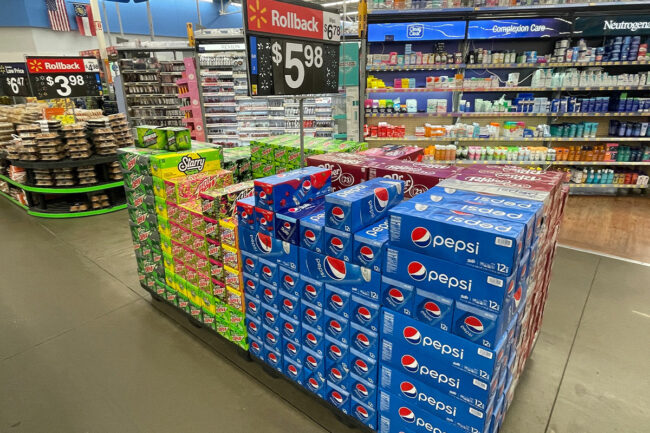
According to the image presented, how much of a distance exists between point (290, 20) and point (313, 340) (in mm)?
1947

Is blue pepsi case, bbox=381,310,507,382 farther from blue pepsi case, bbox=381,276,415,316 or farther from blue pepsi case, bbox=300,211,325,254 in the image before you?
blue pepsi case, bbox=300,211,325,254

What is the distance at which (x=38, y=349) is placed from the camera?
3.05 meters

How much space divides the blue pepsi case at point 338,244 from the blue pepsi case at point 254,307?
0.80 m

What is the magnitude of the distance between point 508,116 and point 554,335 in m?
4.49

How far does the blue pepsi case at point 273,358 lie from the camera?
2553 millimetres

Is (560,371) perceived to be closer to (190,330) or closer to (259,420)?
(259,420)

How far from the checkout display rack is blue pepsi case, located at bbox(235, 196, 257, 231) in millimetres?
4110

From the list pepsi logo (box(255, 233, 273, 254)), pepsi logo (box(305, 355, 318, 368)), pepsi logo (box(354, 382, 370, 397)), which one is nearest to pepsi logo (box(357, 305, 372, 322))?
pepsi logo (box(354, 382, 370, 397))

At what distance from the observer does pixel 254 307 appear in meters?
2.57

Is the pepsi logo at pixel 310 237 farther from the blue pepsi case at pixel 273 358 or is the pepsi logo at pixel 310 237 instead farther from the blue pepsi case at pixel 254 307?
the blue pepsi case at pixel 273 358

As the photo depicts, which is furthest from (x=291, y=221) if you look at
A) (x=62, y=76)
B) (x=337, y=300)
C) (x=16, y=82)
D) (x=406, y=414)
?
(x=16, y=82)

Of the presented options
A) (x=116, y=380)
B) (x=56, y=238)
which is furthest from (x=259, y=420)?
(x=56, y=238)

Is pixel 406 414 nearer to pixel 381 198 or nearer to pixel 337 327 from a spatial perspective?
pixel 337 327

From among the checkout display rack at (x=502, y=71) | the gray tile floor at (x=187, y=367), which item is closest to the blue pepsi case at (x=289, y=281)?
the gray tile floor at (x=187, y=367)
